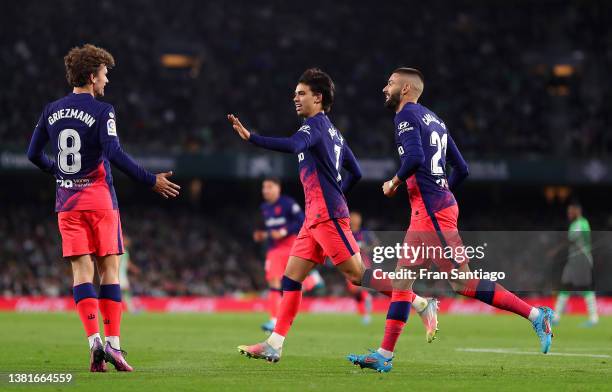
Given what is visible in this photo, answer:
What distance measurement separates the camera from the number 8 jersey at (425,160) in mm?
9828

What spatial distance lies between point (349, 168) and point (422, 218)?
986 mm

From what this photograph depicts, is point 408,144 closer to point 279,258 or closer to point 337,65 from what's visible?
point 279,258

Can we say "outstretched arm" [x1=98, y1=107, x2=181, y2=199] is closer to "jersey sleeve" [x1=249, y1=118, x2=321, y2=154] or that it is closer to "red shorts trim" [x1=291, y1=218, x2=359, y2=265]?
"jersey sleeve" [x1=249, y1=118, x2=321, y2=154]

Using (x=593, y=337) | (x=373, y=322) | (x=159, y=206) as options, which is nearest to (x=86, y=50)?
(x=593, y=337)

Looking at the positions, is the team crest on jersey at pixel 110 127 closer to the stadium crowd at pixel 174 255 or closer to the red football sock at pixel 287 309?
the red football sock at pixel 287 309

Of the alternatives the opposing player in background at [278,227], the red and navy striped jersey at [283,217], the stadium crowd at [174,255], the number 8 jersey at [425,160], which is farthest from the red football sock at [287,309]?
the stadium crowd at [174,255]

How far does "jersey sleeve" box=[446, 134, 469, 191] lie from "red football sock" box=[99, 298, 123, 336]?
10.9 ft

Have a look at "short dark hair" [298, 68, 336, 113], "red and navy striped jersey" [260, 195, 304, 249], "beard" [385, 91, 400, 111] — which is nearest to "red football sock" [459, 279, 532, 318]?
"beard" [385, 91, 400, 111]

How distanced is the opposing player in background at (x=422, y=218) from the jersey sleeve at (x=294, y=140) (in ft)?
2.45

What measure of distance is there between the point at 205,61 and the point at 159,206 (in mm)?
5553

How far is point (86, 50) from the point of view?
961cm

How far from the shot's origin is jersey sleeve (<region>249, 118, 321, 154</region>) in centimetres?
918

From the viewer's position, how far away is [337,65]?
40438 millimetres

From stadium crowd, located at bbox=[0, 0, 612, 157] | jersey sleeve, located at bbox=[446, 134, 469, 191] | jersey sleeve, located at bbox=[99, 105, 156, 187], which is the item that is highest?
stadium crowd, located at bbox=[0, 0, 612, 157]
